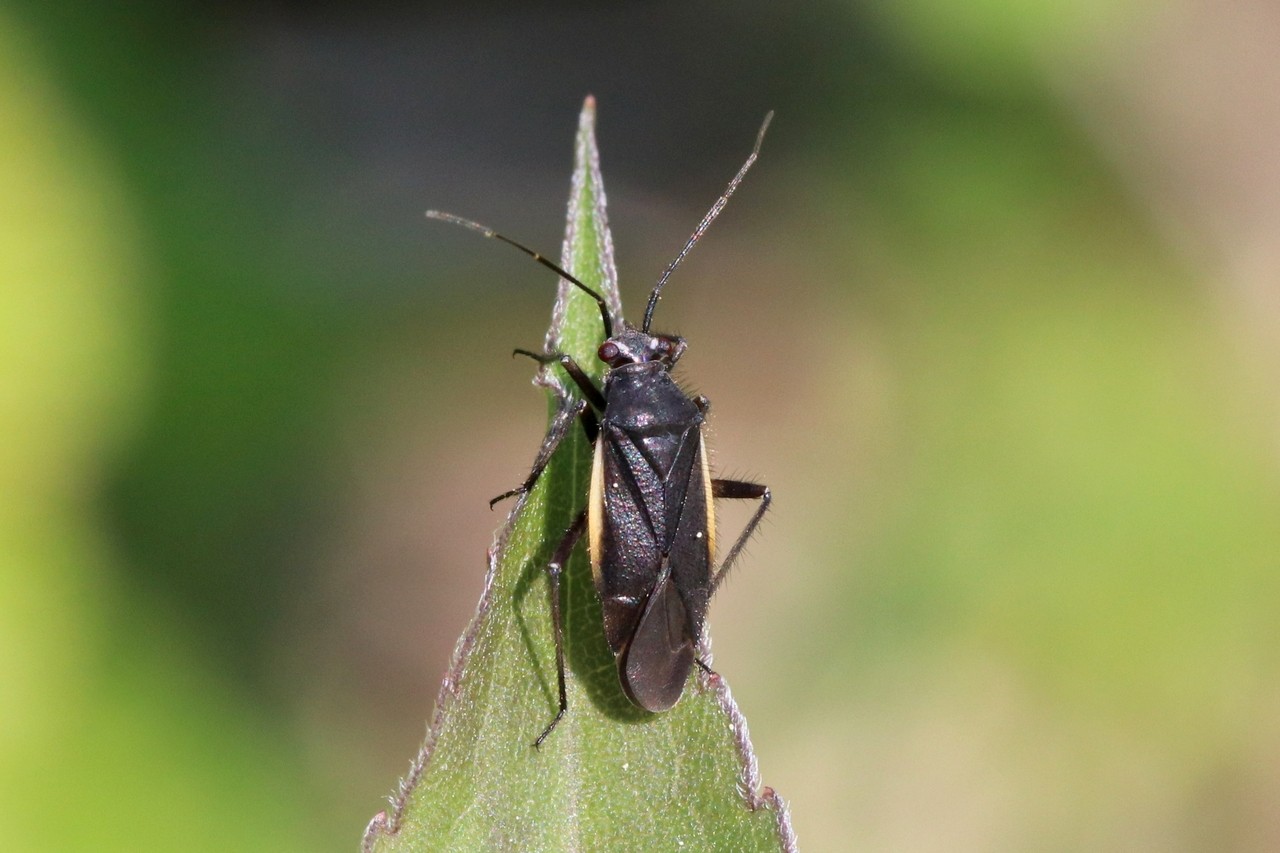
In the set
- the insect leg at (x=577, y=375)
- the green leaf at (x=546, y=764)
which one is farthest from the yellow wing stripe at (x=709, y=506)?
the green leaf at (x=546, y=764)

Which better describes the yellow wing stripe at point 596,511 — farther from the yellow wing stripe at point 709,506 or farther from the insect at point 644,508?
the yellow wing stripe at point 709,506

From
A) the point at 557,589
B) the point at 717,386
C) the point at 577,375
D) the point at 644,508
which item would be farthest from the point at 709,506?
the point at 717,386

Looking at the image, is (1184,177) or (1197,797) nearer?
(1197,797)

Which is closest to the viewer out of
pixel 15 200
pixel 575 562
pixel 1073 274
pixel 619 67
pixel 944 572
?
pixel 575 562

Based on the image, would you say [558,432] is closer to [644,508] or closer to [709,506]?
[644,508]

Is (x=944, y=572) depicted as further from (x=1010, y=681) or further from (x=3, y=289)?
(x=3, y=289)

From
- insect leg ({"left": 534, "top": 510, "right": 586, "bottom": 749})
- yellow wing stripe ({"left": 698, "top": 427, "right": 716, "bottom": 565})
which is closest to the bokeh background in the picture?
yellow wing stripe ({"left": 698, "top": 427, "right": 716, "bottom": 565})

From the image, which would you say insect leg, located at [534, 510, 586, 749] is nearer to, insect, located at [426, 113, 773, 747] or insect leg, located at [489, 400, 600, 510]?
insect, located at [426, 113, 773, 747]

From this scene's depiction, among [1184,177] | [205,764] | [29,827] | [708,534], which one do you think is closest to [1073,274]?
[1184,177]
